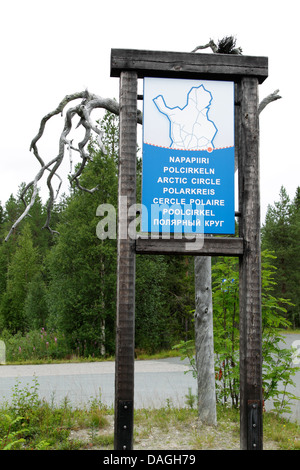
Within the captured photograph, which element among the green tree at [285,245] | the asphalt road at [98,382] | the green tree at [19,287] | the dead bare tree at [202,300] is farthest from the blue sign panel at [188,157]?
the green tree at [285,245]

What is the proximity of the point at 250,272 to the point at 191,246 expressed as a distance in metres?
0.58

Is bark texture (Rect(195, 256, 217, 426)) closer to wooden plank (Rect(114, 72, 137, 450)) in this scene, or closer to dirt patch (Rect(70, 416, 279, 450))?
Answer: dirt patch (Rect(70, 416, 279, 450))

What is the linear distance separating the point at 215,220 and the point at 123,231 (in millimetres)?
827

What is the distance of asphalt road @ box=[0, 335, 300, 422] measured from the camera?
27.9 feet

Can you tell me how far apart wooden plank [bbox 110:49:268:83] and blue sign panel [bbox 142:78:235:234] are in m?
0.08

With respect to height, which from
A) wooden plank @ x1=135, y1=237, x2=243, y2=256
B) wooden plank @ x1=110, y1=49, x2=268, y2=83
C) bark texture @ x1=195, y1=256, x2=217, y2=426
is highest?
wooden plank @ x1=110, y1=49, x2=268, y2=83

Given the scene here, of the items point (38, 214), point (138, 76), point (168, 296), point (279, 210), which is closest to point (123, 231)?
point (138, 76)

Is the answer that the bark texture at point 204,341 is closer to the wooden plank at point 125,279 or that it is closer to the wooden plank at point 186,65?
the wooden plank at point 125,279

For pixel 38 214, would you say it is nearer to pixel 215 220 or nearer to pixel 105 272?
pixel 105 272

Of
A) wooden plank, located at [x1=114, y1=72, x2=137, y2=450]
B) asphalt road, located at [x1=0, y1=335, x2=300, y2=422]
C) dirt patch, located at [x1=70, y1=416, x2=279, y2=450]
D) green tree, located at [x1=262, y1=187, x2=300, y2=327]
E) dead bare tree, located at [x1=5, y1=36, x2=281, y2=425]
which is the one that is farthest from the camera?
green tree, located at [x1=262, y1=187, x2=300, y2=327]

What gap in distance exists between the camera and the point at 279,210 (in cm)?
4384

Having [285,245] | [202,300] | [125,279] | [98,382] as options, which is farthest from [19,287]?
[125,279]

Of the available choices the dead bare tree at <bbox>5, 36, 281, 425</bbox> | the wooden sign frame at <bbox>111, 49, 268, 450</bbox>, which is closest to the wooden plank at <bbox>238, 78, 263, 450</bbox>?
the wooden sign frame at <bbox>111, 49, 268, 450</bbox>

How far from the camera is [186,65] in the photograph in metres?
4.27
